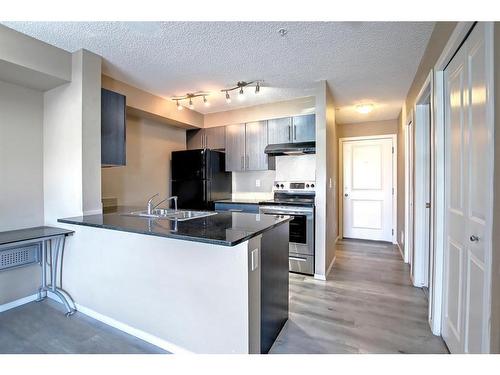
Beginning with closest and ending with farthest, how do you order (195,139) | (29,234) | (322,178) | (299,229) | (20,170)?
(29,234) < (20,170) < (322,178) < (299,229) < (195,139)

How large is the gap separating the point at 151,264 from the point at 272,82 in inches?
95.7

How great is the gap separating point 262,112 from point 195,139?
136 cm

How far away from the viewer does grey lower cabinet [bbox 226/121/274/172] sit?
13.1ft

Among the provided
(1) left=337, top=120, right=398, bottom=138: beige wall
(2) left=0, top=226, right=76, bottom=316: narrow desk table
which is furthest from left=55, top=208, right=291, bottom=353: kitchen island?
(1) left=337, top=120, right=398, bottom=138: beige wall

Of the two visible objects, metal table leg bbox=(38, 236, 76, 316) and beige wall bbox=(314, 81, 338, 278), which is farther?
beige wall bbox=(314, 81, 338, 278)

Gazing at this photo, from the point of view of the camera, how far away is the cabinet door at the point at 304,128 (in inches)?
140

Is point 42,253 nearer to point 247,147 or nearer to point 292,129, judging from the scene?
point 247,147

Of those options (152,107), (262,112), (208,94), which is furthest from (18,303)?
(262,112)

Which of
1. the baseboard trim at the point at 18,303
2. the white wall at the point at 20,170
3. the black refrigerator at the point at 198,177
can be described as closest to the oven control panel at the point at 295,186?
the black refrigerator at the point at 198,177

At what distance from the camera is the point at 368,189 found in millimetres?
5027

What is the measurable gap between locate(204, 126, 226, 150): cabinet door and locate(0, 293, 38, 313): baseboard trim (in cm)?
300

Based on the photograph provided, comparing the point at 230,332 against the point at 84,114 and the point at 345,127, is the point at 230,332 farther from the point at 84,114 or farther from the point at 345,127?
the point at 345,127

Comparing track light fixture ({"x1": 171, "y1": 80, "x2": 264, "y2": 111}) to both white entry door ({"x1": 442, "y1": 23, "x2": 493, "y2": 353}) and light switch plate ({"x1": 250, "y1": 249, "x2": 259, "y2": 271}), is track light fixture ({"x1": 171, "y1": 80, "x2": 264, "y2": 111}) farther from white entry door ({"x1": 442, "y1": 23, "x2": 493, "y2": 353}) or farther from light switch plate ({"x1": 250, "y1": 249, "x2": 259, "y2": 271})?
light switch plate ({"x1": 250, "y1": 249, "x2": 259, "y2": 271})
